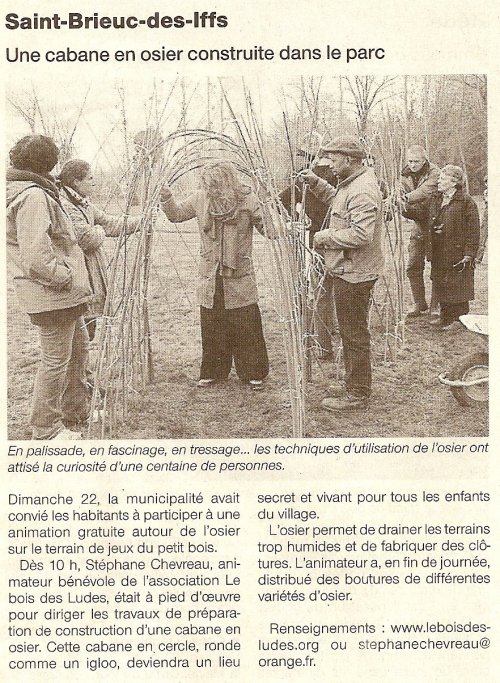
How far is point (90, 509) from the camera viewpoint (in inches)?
96.3

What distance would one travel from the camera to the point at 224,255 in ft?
9.73

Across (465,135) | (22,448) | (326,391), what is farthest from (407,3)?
(22,448)

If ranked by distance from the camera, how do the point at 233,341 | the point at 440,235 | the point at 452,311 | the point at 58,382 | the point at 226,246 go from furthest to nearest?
the point at 440,235
the point at 452,311
the point at 233,341
the point at 226,246
the point at 58,382

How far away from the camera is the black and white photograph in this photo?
2.56 metres

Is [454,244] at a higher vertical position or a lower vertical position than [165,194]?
lower

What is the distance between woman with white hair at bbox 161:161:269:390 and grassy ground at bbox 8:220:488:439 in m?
0.07

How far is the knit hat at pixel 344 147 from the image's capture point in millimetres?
2715

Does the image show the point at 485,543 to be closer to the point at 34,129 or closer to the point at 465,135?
the point at 465,135

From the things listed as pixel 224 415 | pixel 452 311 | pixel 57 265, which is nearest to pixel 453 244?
pixel 452 311

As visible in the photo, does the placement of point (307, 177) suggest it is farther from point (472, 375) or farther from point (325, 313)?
point (472, 375)

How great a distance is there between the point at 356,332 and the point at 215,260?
59 centimetres

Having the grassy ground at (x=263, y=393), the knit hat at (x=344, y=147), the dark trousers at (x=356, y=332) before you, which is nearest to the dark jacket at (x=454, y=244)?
the grassy ground at (x=263, y=393)

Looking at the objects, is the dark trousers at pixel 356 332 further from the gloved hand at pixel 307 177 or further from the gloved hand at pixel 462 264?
the gloved hand at pixel 462 264

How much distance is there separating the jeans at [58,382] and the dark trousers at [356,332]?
93cm
